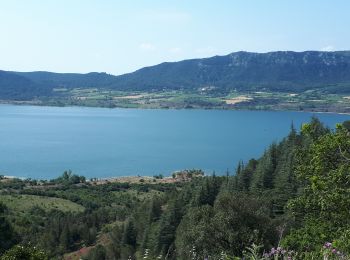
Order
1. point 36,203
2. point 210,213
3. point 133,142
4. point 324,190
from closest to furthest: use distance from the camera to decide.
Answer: point 324,190, point 210,213, point 36,203, point 133,142

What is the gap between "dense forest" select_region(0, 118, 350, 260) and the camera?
795 centimetres

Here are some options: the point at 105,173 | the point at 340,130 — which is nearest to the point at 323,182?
the point at 340,130

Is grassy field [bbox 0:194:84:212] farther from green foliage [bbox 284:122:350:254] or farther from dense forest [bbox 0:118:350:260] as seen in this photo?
green foliage [bbox 284:122:350:254]

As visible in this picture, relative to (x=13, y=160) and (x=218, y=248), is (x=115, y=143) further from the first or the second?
(x=218, y=248)

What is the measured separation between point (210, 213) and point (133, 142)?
99184mm

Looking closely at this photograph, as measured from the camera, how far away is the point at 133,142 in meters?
116

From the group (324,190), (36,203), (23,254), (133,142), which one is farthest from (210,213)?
(133,142)

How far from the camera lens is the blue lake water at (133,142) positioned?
285 feet

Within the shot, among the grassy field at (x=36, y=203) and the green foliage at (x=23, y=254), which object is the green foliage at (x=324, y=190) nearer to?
the green foliage at (x=23, y=254)

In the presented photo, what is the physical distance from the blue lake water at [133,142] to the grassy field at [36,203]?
49.9 feet

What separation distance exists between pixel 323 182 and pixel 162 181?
67.4m

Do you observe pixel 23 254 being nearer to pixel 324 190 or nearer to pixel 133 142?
pixel 324 190

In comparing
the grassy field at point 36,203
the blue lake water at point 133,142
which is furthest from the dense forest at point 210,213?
the blue lake water at point 133,142

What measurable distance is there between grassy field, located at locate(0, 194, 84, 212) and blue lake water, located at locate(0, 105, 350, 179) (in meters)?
15.2
